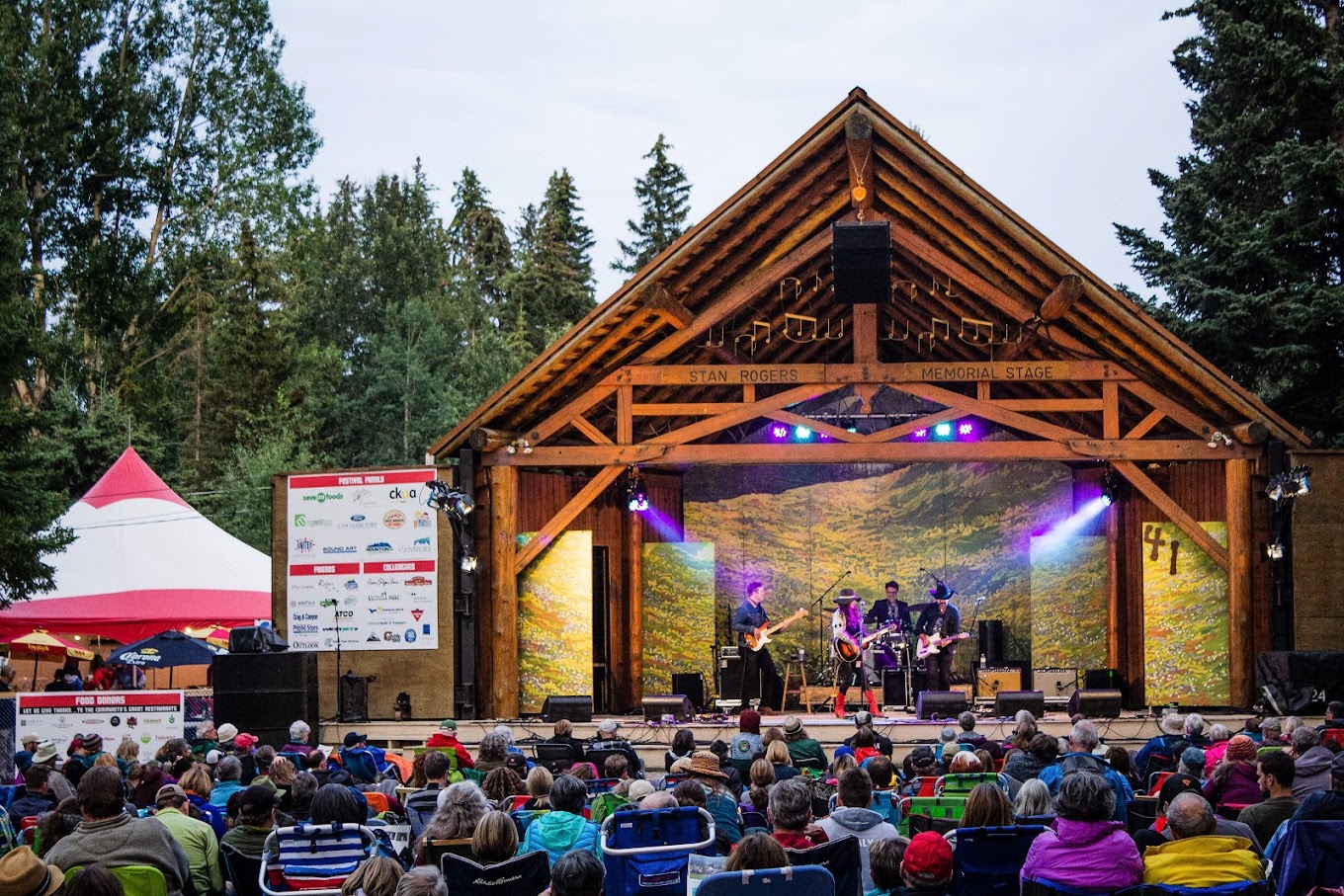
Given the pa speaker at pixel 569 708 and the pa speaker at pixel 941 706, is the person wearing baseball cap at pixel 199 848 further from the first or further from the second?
the pa speaker at pixel 941 706

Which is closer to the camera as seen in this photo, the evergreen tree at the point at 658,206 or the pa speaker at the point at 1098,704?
the pa speaker at the point at 1098,704

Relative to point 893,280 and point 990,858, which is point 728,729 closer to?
point 893,280

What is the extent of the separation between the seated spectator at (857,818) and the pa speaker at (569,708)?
10.2 m

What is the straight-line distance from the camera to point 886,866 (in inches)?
239

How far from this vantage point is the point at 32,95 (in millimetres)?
32281

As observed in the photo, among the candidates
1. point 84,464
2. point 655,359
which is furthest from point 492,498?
point 84,464

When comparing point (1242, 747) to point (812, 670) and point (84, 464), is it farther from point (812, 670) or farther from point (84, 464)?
point (84, 464)

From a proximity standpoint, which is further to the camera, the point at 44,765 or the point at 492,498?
the point at 492,498

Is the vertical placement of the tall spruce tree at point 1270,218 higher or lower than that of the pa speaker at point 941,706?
higher

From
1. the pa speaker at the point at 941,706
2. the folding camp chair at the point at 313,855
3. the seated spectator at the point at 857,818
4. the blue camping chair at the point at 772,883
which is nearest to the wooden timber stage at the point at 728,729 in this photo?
the pa speaker at the point at 941,706

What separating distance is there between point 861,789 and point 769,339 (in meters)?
12.5

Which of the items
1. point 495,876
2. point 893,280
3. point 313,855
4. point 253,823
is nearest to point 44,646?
point 893,280

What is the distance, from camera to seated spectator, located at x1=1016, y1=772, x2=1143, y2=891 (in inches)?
235

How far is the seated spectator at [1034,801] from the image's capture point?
288 inches
